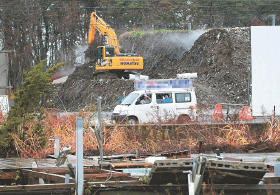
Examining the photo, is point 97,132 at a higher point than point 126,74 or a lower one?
lower

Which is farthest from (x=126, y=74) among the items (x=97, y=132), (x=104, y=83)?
(x=97, y=132)

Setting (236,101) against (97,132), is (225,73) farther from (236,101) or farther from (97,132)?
(97,132)

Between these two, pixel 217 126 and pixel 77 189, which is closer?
pixel 77 189

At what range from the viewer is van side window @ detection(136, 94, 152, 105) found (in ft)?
83.3

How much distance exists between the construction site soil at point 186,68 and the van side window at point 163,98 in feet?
41.9

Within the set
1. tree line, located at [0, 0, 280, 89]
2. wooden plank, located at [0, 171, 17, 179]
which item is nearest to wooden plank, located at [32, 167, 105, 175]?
wooden plank, located at [0, 171, 17, 179]

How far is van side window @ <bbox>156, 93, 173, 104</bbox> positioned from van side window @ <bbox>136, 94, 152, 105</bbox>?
35 centimetres

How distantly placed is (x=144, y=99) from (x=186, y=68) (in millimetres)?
25169

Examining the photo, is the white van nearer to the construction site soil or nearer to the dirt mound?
the construction site soil

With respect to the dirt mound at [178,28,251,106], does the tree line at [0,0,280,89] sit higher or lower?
higher

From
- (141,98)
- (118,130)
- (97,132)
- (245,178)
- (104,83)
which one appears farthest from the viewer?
(104,83)

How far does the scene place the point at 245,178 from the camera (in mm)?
8898

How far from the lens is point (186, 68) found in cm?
5034

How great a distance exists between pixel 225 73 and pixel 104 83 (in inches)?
367
